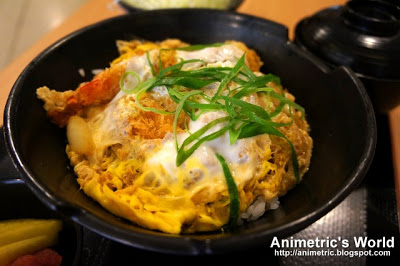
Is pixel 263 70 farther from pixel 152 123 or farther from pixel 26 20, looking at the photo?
pixel 26 20

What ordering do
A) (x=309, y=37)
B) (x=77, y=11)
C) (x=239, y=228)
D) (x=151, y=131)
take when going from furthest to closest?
1. (x=77, y=11)
2. (x=309, y=37)
3. (x=151, y=131)
4. (x=239, y=228)

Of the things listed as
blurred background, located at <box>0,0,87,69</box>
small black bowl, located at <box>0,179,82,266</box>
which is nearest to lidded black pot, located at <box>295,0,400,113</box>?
small black bowl, located at <box>0,179,82,266</box>

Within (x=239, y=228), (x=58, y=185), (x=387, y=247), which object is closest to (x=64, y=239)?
(x=58, y=185)

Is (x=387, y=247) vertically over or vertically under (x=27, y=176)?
under

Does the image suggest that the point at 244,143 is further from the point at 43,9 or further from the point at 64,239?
the point at 43,9

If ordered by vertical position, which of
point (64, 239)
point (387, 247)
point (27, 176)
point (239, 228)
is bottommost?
point (387, 247)

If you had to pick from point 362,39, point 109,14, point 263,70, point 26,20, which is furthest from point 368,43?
point 26,20

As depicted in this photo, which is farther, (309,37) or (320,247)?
(309,37)

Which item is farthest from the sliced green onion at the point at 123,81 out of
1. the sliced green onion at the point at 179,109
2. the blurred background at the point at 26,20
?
the blurred background at the point at 26,20

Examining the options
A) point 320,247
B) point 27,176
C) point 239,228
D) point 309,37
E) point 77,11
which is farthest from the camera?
point 77,11
